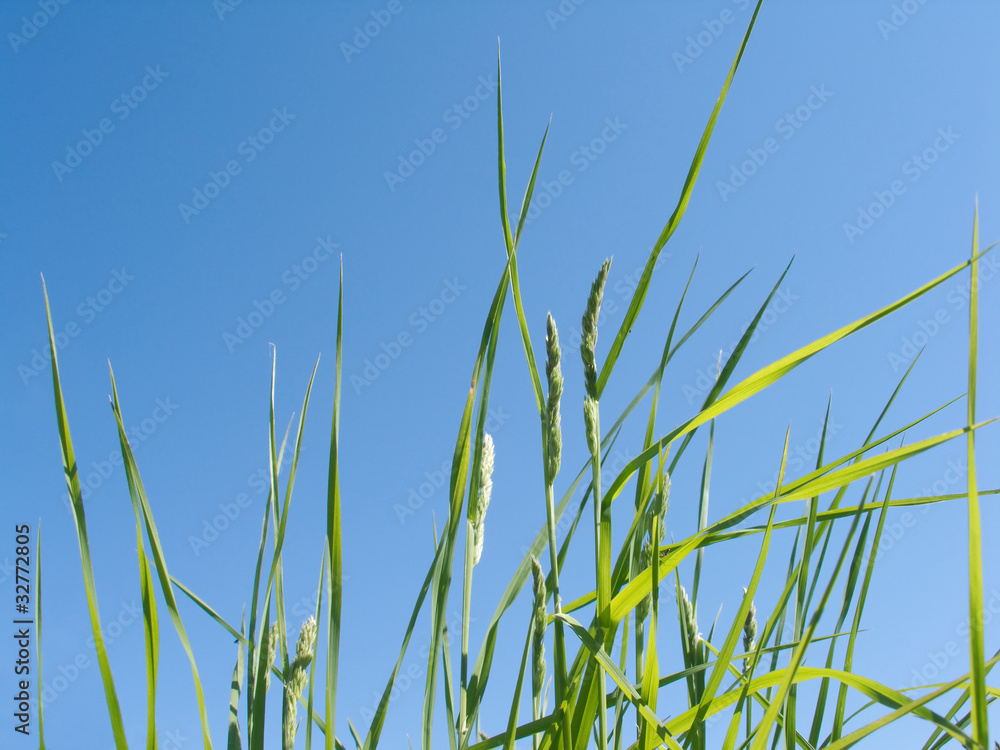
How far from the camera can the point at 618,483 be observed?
38.1 inches

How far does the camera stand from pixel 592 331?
907 millimetres

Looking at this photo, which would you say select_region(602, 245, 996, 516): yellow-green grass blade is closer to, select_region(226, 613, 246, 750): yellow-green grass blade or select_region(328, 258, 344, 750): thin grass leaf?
select_region(328, 258, 344, 750): thin grass leaf

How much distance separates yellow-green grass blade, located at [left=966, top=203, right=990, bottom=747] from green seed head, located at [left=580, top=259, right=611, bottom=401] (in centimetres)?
44

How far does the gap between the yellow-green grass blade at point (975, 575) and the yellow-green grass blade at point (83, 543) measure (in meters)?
0.98

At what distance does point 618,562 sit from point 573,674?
0.20 metres

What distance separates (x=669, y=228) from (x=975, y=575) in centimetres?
61

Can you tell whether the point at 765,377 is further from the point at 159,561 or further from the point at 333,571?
the point at 159,561

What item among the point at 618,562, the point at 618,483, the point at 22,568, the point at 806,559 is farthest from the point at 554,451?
the point at 22,568

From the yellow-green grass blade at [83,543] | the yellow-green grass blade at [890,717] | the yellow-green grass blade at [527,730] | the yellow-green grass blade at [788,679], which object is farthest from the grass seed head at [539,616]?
the yellow-green grass blade at [83,543]

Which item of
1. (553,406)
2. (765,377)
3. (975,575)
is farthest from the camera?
(765,377)

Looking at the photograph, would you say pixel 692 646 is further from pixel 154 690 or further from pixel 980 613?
pixel 154 690

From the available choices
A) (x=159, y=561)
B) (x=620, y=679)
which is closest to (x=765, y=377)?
(x=620, y=679)

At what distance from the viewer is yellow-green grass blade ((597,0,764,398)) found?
0.96m

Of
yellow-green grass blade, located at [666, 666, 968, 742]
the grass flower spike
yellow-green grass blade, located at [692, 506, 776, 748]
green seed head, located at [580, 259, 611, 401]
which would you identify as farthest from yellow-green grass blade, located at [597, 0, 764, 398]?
yellow-green grass blade, located at [666, 666, 968, 742]
